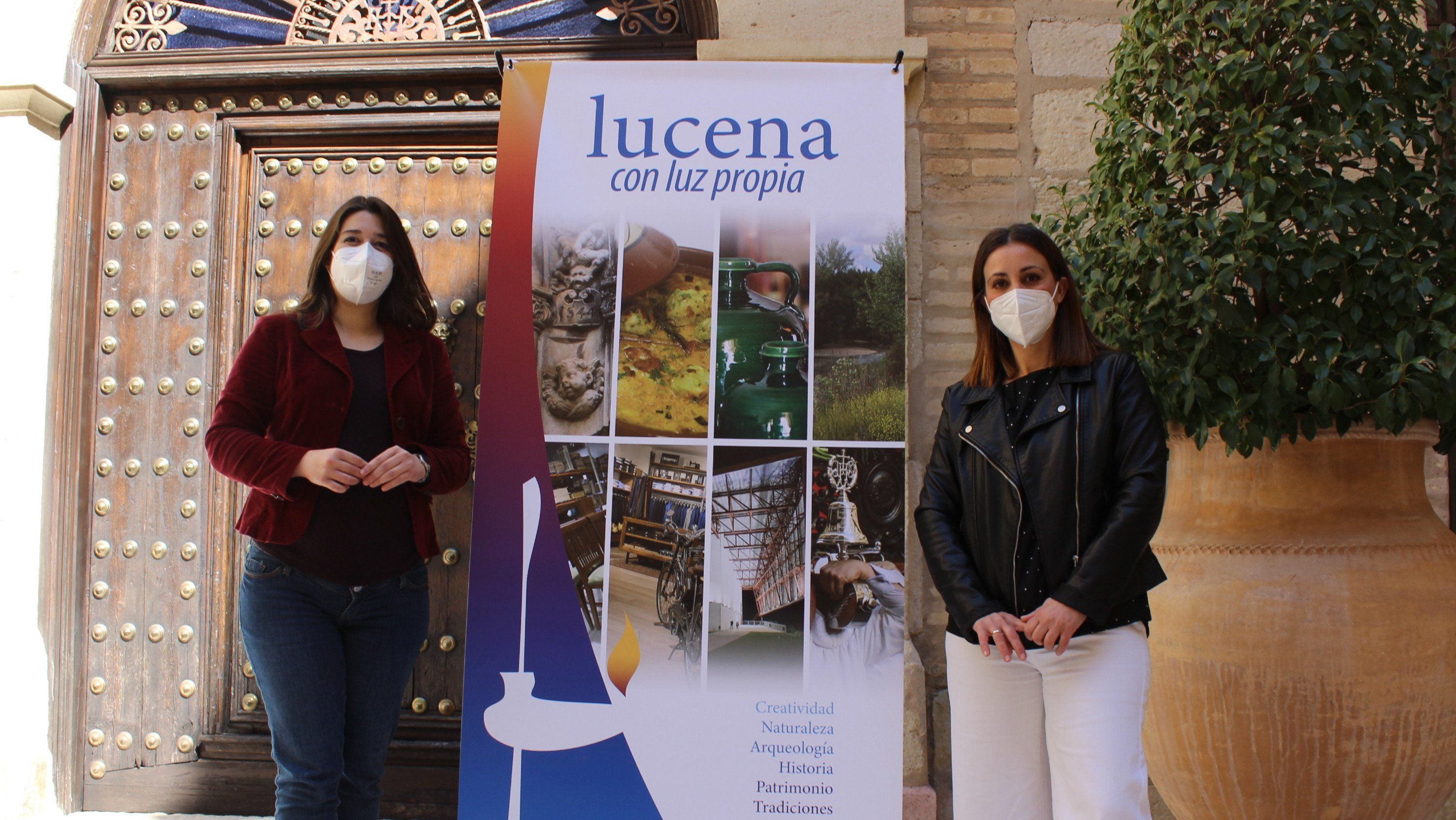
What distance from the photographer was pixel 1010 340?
2133 mm

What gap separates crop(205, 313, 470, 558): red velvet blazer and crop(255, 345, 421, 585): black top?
0.07 ft

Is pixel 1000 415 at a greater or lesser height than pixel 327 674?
greater

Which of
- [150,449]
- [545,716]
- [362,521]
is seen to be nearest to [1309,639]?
[545,716]

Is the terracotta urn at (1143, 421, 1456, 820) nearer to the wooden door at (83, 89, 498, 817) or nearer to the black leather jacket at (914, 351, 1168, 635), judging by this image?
the black leather jacket at (914, 351, 1168, 635)

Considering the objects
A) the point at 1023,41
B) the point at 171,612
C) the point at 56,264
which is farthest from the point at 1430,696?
the point at 56,264

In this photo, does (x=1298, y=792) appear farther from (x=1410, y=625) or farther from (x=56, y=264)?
(x=56, y=264)

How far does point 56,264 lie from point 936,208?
314cm

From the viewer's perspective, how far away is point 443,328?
11.1ft

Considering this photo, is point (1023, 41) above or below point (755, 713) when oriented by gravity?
above

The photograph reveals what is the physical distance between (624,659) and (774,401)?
31.4 inches

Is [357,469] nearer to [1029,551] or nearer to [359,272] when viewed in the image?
[359,272]

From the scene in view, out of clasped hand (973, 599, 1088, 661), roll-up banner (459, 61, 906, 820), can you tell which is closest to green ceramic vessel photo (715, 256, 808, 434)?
roll-up banner (459, 61, 906, 820)

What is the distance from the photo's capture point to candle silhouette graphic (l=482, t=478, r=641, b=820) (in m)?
2.48

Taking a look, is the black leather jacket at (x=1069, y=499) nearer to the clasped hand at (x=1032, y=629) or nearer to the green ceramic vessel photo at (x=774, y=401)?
the clasped hand at (x=1032, y=629)
